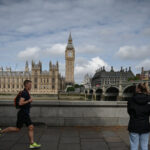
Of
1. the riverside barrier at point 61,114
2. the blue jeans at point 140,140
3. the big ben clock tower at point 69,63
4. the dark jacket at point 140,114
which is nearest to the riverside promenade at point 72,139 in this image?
the riverside barrier at point 61,114

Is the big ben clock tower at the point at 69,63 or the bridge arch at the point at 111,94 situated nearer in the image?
the bridge arch at the point at 111,94

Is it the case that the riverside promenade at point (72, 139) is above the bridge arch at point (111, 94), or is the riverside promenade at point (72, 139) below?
above

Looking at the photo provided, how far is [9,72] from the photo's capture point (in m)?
120

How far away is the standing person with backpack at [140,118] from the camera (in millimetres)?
3791

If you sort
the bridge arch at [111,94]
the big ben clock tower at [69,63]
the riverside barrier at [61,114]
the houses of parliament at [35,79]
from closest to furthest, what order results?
the riverside barrier at [61,114] → the bridge arch at [111,94] → the houses of parliament at [35,79] → the big ben clock tower at [69,63]

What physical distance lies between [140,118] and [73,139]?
9.24ft

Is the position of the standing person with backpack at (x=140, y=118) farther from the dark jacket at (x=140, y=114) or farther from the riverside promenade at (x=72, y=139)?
the riverside promenade at (x=72, y=139)

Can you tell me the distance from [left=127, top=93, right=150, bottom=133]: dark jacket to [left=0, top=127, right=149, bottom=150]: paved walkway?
1696 mm

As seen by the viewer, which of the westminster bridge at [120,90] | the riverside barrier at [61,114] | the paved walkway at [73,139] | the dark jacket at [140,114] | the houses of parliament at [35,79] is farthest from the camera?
the houses of parliament at [35,79]

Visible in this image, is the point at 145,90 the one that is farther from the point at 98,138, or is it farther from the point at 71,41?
the point at 71,41

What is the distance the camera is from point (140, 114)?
12.5 feet

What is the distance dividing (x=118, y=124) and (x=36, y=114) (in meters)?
3.31

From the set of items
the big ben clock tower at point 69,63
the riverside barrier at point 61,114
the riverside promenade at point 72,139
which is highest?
the big ben clock tower at point 69,63

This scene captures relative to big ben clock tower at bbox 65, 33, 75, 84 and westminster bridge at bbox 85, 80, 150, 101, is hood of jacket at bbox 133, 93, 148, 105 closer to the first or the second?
westminster bridge at bbox 85, 80, 150, 101
